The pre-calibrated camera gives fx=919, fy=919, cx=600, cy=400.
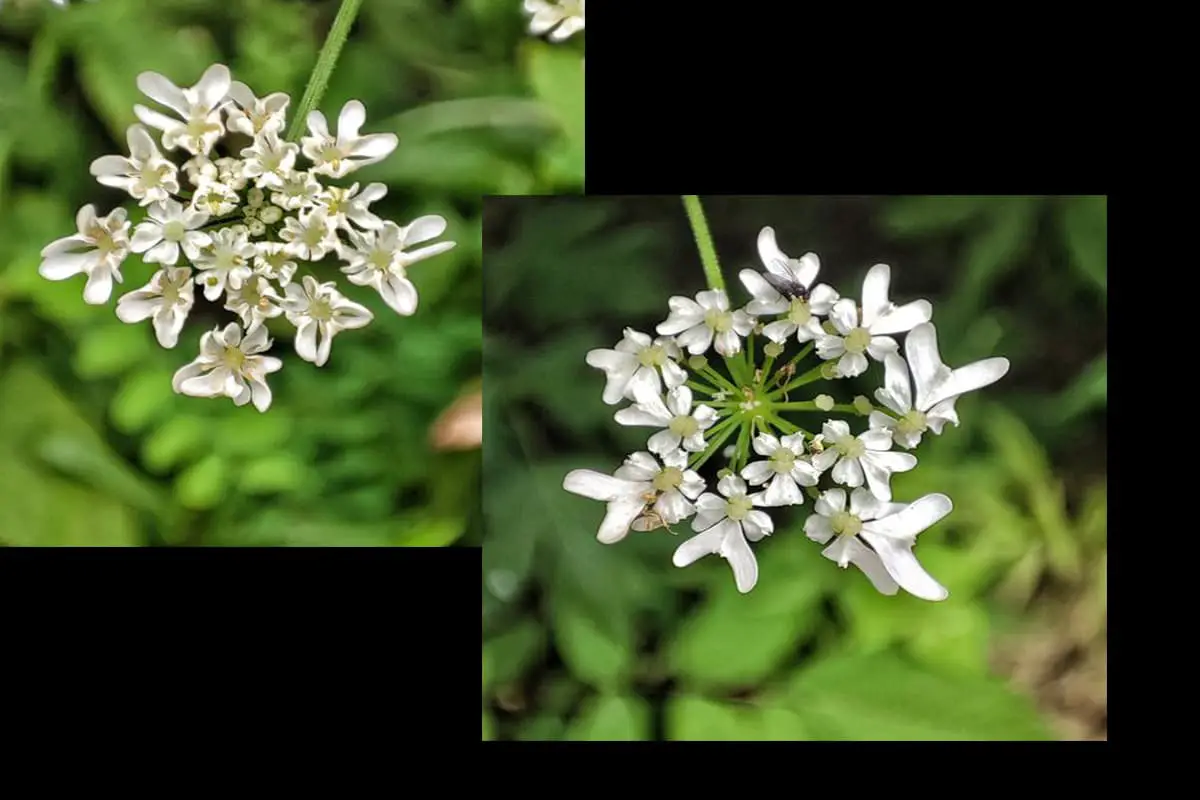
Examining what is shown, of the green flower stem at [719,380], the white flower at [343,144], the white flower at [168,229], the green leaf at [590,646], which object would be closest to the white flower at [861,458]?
the green flower stem at [719,380]

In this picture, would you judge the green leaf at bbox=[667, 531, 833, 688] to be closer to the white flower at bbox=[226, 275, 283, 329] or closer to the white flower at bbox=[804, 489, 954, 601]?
the white flower at bbox=[804, 489, 954, 601]

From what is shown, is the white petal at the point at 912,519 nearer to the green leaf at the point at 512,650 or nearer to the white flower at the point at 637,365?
the white flower at the point at 637,365

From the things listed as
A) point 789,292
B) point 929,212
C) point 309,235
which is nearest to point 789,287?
point 789,292

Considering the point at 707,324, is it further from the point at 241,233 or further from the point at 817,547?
the point at 241,233

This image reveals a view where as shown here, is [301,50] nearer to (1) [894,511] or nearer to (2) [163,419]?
(2) [163,419]

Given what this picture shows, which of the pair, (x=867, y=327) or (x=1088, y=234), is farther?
(x=1088, y=234)
